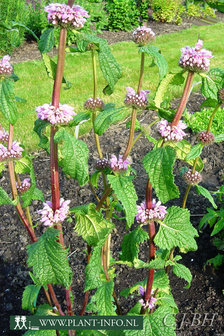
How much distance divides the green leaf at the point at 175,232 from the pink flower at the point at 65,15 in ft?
2.57

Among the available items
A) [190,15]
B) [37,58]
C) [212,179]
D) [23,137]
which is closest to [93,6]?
[37,58]

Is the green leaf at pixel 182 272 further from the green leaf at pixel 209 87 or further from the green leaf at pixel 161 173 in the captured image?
the green leaf at pixel 209 87

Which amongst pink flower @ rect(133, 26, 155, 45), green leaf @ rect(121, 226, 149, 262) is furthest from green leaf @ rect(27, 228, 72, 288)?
pink flower @ rect(133, 26, 155, 45)

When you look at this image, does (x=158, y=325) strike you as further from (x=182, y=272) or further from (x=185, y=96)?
(x=185, y=96)

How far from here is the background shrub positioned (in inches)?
288

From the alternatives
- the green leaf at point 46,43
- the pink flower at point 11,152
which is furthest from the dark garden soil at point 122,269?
the green leaf at point 46,43

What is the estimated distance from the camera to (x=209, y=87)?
1.08 meters

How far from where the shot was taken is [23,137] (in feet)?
12.1

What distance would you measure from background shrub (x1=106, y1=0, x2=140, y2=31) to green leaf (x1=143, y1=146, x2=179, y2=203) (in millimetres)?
6888

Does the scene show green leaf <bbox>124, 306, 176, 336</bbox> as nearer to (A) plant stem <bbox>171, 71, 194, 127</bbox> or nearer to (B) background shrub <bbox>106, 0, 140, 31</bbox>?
(A) plant stem <bbox>171, 71, 194, 127</bbox>

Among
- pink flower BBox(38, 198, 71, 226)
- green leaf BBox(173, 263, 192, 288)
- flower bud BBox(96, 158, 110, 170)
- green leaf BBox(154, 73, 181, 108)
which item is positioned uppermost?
green leaf BBox(154, 73, 181, 108)

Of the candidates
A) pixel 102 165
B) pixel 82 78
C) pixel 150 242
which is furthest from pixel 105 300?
pixel 82 78

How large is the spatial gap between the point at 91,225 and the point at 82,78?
13.7 feet

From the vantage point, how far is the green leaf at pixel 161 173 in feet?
3.50
